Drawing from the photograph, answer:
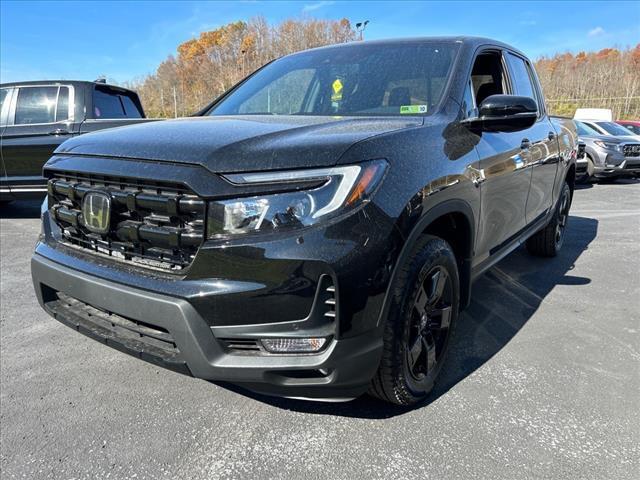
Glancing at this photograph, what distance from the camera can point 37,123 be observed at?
661 centimetres

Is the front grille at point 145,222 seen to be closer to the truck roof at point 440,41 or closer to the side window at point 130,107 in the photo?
the truck roof at point 440,41

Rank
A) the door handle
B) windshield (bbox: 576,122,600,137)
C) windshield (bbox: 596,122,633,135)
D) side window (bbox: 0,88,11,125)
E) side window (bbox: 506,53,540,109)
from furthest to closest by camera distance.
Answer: windshield (bbox: 596,122,633,135) → windshield (bbox: 576,122,600,137) → side window (bbox: 0,88,11,125) → the door handle → side window (bbox: 506,53,540,109)

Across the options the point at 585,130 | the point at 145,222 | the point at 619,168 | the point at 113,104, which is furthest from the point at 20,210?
the point at 585,130

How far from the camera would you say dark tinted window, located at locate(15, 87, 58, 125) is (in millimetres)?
6590

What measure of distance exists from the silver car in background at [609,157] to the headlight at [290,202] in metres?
11.3

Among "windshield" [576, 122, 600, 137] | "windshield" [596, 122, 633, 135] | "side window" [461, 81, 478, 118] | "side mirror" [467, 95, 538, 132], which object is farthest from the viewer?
"windshield" [596, 122, 633, 135]

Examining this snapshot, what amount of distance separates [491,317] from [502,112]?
60.0 inches

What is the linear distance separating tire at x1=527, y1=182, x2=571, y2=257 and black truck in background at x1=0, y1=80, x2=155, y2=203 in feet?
17.6

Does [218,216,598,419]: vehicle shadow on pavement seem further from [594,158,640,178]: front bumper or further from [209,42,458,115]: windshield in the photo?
[594,158,640,178]: front bumper

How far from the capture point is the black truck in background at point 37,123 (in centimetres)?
648

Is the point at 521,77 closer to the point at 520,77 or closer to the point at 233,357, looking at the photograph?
the point at 520,77

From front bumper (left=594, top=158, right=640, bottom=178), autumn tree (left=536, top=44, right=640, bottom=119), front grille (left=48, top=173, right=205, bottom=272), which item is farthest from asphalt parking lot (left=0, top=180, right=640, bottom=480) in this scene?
autumn tree (left=536, top=44, right=640, bottom=119)

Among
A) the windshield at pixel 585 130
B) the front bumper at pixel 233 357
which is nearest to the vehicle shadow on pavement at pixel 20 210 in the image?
the front bumper at pixel 233 357

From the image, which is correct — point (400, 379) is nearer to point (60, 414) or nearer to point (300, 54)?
point (60, 414)
